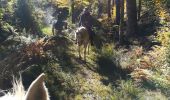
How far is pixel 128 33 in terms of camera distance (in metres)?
23.4

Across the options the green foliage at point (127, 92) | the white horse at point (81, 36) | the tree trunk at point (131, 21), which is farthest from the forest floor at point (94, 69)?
the tree trunk at point (131, 21)

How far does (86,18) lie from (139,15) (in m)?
9.68

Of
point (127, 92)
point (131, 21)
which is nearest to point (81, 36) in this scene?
point (127, 92)

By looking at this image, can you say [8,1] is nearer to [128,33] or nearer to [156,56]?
[128,33]

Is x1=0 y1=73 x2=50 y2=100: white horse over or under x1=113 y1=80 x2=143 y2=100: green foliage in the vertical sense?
over

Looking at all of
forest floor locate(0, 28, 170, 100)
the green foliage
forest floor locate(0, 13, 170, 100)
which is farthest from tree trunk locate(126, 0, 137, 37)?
the green foliage

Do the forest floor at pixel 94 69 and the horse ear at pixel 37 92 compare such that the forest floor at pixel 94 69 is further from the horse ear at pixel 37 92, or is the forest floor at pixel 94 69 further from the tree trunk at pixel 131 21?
the horse ear at pixel 37 92

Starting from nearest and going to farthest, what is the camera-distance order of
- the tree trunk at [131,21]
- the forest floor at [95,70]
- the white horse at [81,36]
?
the forest floor at [95,70] → the white horse at [81,36] → the tree trunk at [131,21]

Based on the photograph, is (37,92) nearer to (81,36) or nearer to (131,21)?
→ (81,36)

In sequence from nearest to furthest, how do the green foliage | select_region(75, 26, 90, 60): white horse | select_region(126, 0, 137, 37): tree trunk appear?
1. the green foliage
2. select_region(75, 26, 90, 60): white horse
3. select_region(126, 0, 137, 37): tree trunk

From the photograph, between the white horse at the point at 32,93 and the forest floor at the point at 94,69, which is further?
the forest floor at the point at 94,69

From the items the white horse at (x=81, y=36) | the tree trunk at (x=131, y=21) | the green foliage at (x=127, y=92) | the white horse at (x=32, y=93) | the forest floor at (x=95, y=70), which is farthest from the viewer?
the tree trunk at (x=131, y=21)

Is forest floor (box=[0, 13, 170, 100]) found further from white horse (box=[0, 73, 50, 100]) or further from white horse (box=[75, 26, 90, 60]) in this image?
white horse (box=[0, 73, 50, 100])

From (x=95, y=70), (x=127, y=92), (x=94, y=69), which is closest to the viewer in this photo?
(x=127, y=92)
